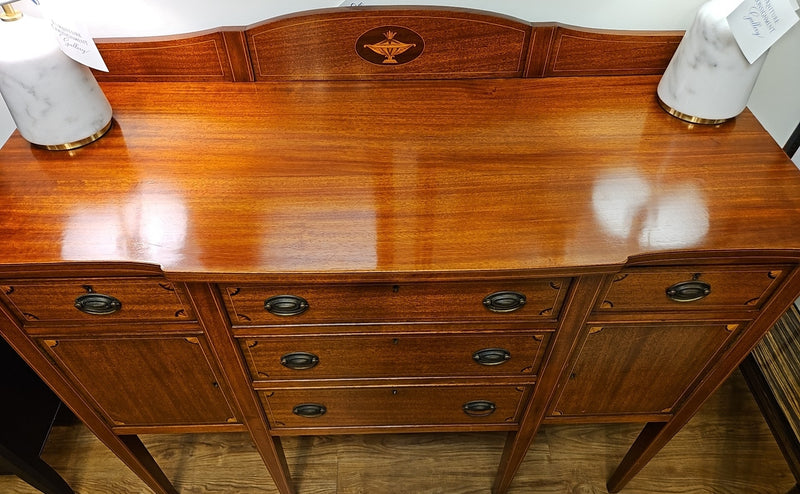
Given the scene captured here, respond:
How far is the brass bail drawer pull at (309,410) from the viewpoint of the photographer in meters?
1.03

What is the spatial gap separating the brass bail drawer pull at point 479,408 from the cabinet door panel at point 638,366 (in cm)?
12

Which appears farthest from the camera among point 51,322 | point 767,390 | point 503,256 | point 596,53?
point 767,390

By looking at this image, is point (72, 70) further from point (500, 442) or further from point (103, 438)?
point (500, 442)

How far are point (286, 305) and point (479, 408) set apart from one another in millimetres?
446

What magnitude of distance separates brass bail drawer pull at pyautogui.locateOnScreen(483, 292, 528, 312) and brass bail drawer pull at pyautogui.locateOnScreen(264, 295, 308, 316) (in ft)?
0.84

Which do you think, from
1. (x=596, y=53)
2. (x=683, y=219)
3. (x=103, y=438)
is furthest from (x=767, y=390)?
(x=103, y=438)

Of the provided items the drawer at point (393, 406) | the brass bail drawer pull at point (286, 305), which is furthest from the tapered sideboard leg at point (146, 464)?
the brass bail drawer pull at point (286, 305)

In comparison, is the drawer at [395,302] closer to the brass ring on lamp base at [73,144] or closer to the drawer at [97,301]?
the drawer at [97,301]

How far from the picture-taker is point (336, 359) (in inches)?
36.5

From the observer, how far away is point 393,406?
1.05m

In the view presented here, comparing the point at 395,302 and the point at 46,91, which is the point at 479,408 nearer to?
the point at 395,302

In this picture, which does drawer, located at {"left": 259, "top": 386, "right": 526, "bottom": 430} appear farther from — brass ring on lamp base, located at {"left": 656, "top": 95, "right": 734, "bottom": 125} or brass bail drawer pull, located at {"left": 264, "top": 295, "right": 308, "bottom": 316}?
brass ring on lamp base, located at {"left": 656, "top": 95, "right": 734, "bottom": 125}

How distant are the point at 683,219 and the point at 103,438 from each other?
104 cm

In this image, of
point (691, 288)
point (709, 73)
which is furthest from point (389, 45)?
point (691, 288)
